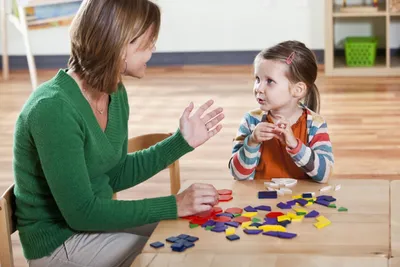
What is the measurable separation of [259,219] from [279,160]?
1.74ft

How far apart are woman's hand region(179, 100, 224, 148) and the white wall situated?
4237 millimetres

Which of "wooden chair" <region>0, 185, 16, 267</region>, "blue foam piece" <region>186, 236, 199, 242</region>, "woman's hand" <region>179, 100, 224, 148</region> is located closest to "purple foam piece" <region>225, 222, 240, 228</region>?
"blue foam piece" <region>186, 236, 199, 242</region>

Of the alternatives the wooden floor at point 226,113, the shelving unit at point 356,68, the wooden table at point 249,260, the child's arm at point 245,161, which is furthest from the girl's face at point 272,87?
the shelving unit at point 356,68

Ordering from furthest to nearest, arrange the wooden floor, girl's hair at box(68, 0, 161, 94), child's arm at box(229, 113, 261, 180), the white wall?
the white wall < the wooden floor < child's arm at box(229, 113, 261, 180) < girl's hair at box(68, 0, 161, 94)

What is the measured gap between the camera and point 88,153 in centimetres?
187

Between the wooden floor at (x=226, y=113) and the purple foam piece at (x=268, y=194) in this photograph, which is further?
the wooden floor at (x=226, y=113)

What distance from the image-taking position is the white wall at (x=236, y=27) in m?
6.11

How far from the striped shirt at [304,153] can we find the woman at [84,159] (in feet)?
1.13

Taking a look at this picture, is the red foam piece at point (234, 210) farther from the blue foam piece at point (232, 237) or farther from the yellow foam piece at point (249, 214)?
the blue foam piece at point (232, 237)

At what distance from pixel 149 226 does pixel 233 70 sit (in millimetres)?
4264

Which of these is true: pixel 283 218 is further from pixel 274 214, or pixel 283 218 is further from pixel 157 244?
pixel 157 244

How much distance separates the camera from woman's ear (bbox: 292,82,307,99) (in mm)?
2226

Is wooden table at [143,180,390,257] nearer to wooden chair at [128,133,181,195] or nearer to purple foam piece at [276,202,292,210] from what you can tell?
purple foam piece at [276,202,292,210]

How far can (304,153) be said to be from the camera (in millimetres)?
2057
